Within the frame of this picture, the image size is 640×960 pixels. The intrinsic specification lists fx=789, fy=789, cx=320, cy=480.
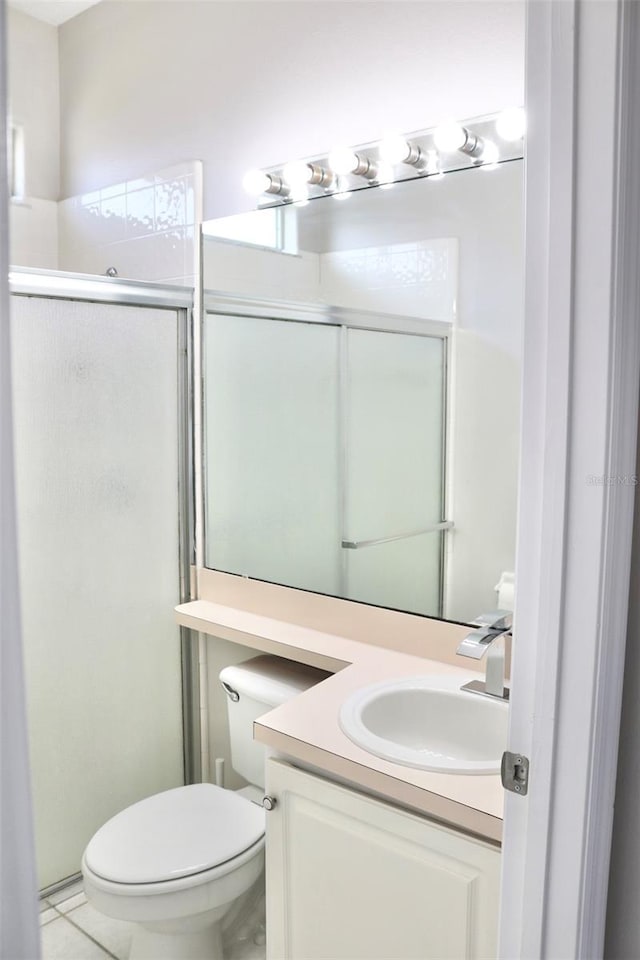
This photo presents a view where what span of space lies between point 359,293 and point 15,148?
5.40 feet

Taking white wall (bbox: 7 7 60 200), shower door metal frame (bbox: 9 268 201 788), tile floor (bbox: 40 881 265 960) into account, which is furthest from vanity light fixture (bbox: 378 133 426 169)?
tile floor (bbox: 40 881 265 960)

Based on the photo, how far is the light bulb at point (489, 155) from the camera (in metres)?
1.67

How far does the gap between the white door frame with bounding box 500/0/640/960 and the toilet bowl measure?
94cm

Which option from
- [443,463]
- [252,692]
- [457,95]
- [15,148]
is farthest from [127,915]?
[15,148]

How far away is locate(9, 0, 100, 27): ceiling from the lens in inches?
104

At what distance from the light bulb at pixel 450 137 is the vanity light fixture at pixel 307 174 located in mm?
324

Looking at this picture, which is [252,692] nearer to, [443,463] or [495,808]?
[443,463]

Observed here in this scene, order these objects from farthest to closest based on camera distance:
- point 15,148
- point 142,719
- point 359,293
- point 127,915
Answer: point 15,148
point 142,719
point 359,293
point 127,915

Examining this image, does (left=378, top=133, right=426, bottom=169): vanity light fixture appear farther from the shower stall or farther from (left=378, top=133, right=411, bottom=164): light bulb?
the shower stall

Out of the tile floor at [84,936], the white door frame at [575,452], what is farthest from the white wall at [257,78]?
the tile floor at [84,936]

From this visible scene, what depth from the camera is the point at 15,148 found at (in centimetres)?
282

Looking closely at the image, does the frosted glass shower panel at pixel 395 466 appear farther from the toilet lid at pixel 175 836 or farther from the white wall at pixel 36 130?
the white wall at pixel 36 130

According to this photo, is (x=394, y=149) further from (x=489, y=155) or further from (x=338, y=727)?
(x=338, y=727)

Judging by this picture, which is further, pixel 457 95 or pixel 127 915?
pixel 457 95
